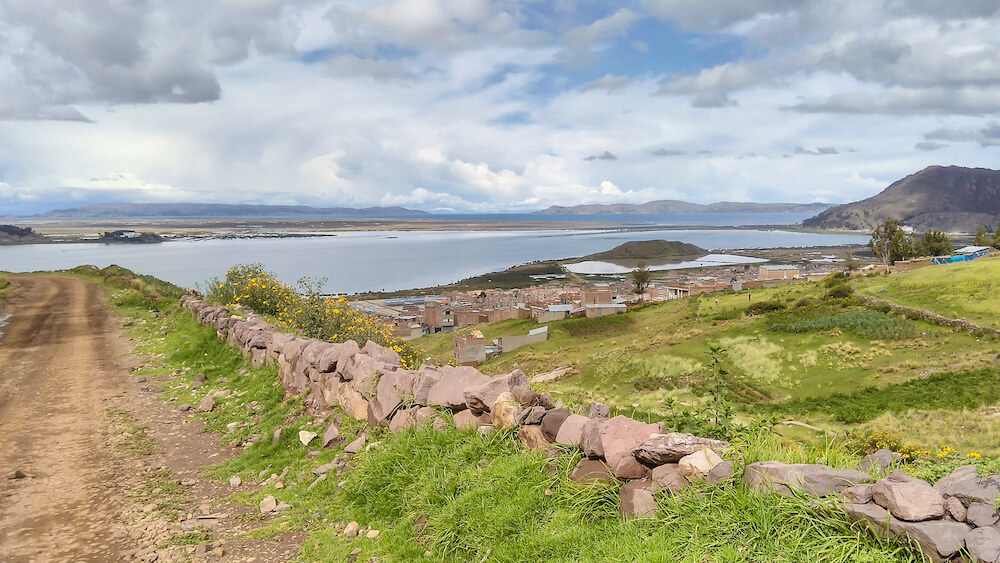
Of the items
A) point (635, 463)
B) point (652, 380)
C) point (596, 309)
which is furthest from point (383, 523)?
point (596, 309)

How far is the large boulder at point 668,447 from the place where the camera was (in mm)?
4340

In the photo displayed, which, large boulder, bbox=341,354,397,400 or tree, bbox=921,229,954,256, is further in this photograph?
tree, bbox=921,229,954,256

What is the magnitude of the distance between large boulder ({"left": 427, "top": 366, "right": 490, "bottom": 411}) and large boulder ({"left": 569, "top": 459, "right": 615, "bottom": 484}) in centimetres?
188

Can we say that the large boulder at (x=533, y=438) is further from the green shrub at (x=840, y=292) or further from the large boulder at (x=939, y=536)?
the green shrub at (x=840, y=292)

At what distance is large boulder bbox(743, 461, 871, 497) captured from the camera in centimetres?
359

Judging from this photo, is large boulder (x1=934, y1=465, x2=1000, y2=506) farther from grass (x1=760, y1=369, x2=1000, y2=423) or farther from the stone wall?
grass (x1=760, y1=369, x2=1000, y2=423)

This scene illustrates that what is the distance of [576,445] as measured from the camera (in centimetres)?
517

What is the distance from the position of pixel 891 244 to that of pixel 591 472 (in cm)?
9424

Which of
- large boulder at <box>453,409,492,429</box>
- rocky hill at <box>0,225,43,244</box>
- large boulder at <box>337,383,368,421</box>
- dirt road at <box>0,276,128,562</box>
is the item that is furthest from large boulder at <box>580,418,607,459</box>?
rocky hill at <box>0,225,43,244</box>

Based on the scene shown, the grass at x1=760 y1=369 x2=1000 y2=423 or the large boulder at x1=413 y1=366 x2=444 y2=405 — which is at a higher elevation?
the large boulder at x1=413 y1=366 x2=444 y2=405

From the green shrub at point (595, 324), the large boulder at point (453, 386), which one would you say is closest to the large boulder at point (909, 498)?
the large boulder at point (453, 386)

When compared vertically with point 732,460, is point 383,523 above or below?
below

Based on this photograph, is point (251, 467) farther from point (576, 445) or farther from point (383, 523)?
point (576, 445)

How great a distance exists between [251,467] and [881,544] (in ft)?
22.3
